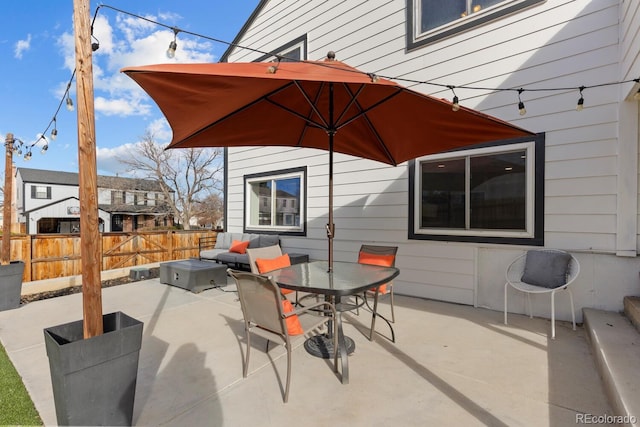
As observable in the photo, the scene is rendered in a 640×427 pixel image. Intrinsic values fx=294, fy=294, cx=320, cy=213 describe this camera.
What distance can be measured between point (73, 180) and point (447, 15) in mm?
32641

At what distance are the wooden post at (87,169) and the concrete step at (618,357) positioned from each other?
9.53ft

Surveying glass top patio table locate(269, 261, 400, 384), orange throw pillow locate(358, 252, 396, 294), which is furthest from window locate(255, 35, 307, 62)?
glass top patio table locate(269, 261, 400, 384)

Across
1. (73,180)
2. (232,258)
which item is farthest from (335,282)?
(73,180)

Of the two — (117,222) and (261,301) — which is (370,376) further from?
(117,222)

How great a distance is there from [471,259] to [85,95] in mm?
4471

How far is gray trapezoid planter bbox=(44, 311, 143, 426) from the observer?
1466 mm

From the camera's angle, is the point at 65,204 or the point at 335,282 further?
the point at 65,204

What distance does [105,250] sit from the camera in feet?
22.5

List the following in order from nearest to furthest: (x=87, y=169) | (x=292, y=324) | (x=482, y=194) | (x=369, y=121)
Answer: (x=87, y=169) < (x=292, y=324) < (x=369, y=121) < (x=482, y=194)

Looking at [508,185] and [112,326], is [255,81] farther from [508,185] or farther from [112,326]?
[508,185]

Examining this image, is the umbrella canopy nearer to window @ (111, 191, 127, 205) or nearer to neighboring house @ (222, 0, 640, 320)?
neighboring house @ (222, 0, 640, 320)

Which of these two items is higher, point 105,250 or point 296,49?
point 296,49

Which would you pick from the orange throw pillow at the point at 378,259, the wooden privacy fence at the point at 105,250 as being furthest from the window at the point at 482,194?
the wooden privacy fence at the point at 105,250

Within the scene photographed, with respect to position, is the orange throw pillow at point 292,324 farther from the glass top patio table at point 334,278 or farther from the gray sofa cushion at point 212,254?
the gray sofa cushion at point 212,254
